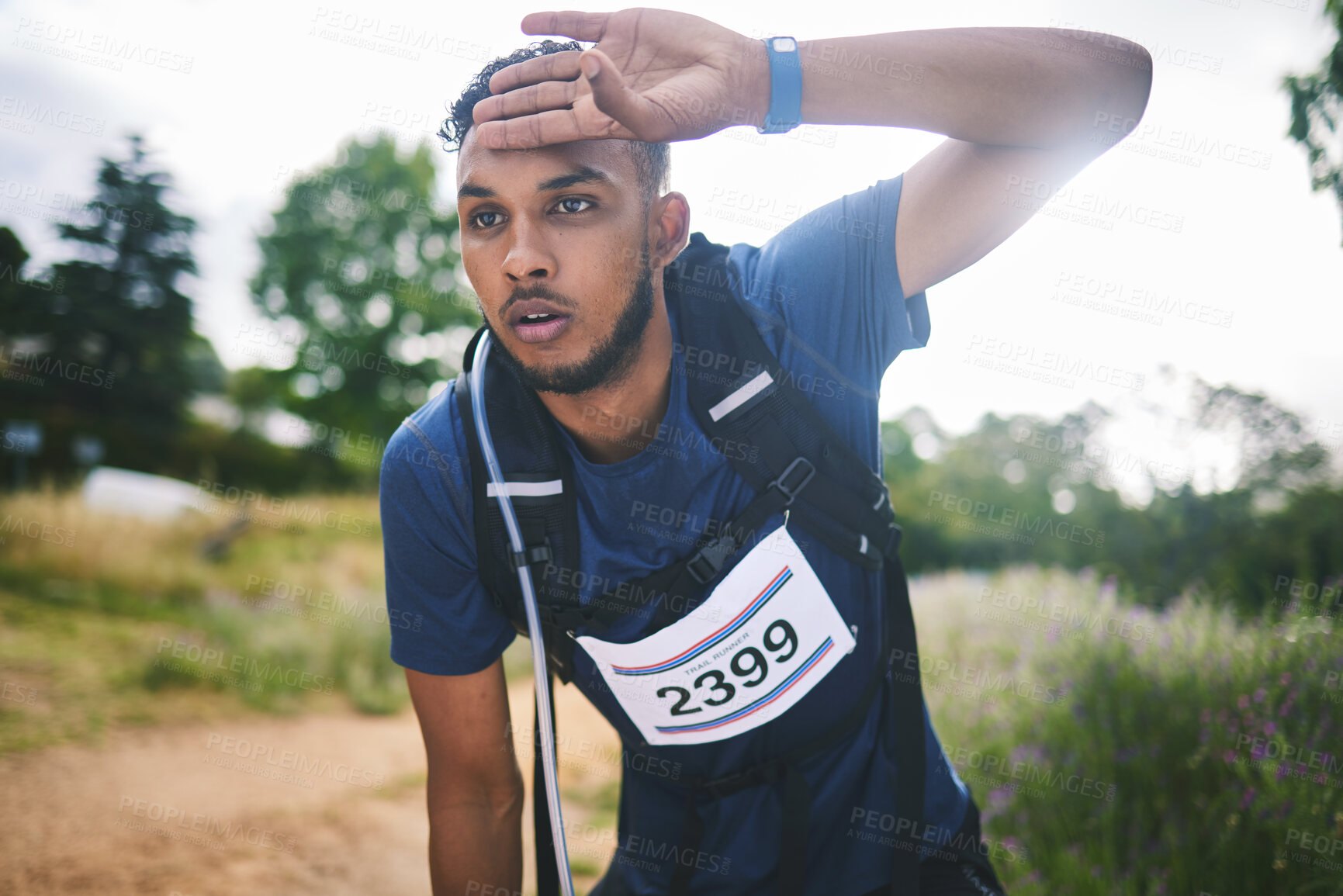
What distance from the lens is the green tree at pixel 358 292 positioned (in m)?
19.1

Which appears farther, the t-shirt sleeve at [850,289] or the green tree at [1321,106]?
the green tree at [1321,106]

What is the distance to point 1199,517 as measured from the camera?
5.65 m

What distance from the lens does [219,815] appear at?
13.5ft

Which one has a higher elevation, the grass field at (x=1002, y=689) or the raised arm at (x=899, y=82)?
the raised arm at (x=899, y=82)

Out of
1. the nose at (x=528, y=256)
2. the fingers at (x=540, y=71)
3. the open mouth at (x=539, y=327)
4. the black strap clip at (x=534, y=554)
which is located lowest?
the black strap clip at (x=534, y=554)

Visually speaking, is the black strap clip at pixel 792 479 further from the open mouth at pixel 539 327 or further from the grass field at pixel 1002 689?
the grass field at pixel 1002 689

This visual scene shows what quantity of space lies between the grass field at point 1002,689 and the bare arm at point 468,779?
232 cm

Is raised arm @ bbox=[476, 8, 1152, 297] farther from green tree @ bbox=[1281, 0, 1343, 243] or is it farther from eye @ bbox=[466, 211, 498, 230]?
green tree @ bbox=[1281, 0, 1343, 243]

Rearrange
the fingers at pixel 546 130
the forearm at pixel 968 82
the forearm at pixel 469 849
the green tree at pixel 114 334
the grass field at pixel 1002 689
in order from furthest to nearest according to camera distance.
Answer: the green tree at pixel 114 334, the grass field at pixel 1002 689, the forearm at pixel 469 849, the forearm at pixel 968 82, the fingers at pixel 546 130

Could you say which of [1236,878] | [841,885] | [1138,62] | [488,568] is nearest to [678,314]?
[488,568]

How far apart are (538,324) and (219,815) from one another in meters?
4.23

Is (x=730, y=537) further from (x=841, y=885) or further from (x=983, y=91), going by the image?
(x=983, y=91)

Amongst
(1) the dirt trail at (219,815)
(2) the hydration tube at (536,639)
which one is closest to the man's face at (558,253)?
(2) the hydration tube at (536,639)

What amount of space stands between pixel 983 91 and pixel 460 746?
221cm
